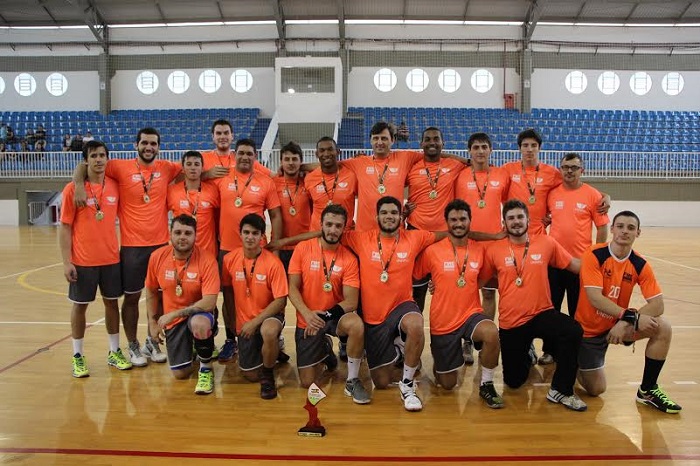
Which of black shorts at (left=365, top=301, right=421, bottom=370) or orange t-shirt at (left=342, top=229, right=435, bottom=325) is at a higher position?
orange t-shirt at (left=342, top=229, right=435, bottom=325)

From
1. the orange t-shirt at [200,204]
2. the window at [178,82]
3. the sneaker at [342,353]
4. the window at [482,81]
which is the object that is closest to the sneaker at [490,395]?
the sneaker at [342,353]

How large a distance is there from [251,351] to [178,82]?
69.9 ft

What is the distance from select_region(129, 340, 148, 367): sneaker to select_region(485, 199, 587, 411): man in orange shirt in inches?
119

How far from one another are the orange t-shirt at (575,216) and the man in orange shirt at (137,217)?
139 inches

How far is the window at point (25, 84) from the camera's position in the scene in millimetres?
23656

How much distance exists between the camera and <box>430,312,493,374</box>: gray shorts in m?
4.22

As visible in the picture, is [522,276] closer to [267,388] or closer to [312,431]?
[312,431]

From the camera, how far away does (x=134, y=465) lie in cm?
310

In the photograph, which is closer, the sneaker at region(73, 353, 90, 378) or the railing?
the sneaker at region(73, 353, 90, 378)

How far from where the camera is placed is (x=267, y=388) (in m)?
4.19

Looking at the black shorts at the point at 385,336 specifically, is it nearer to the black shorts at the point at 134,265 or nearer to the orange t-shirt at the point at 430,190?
the orange t-shirt at the point at 430,190

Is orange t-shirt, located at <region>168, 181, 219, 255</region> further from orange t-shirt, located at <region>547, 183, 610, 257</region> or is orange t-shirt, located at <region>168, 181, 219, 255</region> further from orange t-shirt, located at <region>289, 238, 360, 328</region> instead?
orange t-shirt, located at <region>547, 183, 610, 257</region>

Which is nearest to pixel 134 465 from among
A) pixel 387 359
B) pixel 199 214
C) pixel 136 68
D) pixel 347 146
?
pixel 387 359

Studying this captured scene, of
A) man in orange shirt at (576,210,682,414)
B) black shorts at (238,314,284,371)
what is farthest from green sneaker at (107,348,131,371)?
man in orange shirt at (576,210,682,414)
